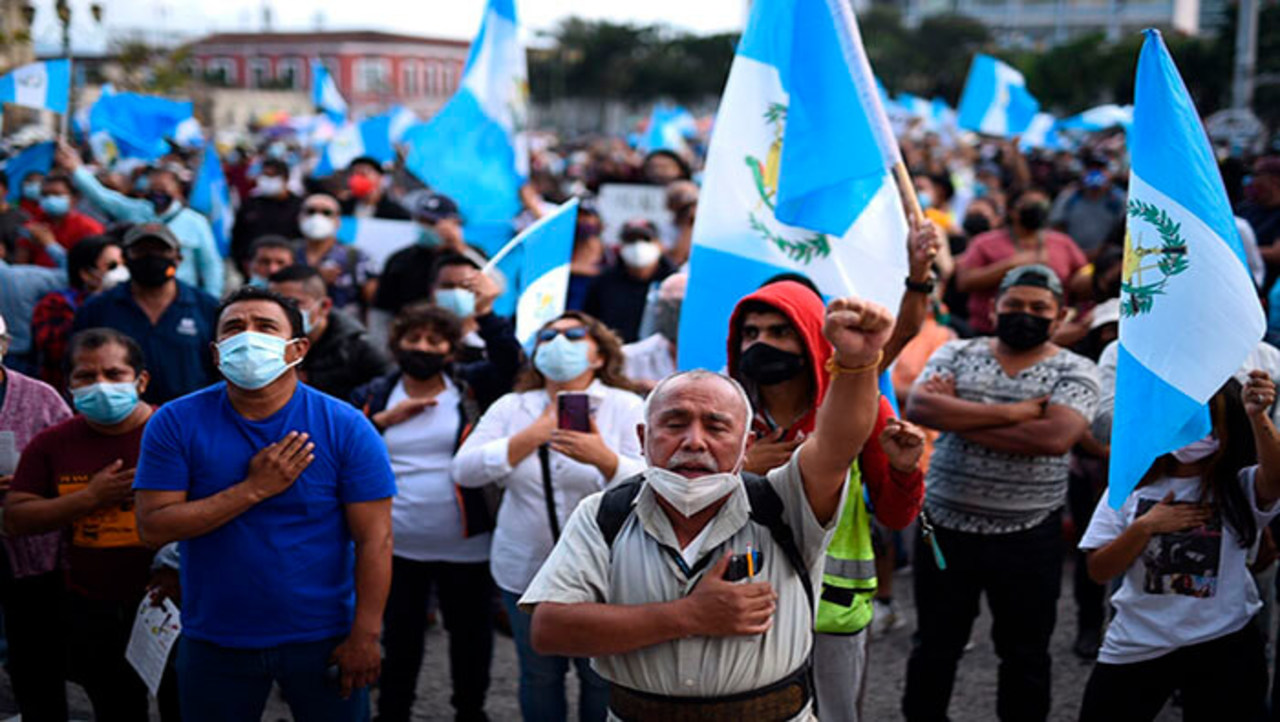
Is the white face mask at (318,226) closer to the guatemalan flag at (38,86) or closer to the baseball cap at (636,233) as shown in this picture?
the baseball cap at (636,233)

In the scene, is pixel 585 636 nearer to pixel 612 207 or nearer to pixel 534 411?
pixel 534 411

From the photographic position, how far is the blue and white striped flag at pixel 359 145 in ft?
46.2

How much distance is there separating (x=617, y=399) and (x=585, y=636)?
196 centimetres

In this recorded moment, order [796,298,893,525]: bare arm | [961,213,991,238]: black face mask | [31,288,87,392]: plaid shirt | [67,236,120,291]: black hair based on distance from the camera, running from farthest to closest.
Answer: [961,213,991,238]: black face mask
[67,236,120,291]: black hair
[31,288,87,392]: plaid shirt
[796,298,893,525]: bare arm

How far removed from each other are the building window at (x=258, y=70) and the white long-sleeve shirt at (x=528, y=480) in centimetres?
10157

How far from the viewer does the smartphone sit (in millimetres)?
4121

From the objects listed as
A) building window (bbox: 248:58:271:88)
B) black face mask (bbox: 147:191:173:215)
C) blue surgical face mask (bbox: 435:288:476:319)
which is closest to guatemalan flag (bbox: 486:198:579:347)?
blue surgical face mask (bbox: 435:288:476:319)

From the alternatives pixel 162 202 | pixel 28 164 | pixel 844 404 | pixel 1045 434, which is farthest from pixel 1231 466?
pixel 28 164

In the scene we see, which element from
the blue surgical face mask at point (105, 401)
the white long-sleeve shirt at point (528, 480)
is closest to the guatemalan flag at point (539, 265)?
the white long-sleeve shirt at point (528, 480)

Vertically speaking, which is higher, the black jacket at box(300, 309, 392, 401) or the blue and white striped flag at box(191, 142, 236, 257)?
the blue and white striped flag at box(191, 142, 236, 257)

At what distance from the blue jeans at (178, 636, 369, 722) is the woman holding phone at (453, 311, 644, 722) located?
0.77 m

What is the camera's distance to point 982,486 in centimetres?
435

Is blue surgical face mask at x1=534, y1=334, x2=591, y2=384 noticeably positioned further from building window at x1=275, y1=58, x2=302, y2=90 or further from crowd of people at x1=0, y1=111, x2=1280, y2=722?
building window at x1=275, y1=58, x2=302, y2=90

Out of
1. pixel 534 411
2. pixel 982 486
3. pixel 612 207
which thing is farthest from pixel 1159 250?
pixel 612 207
